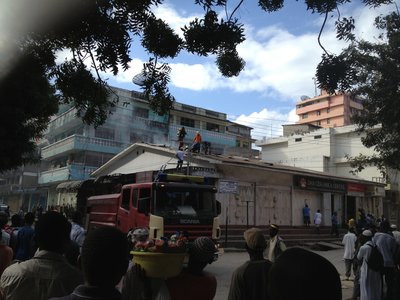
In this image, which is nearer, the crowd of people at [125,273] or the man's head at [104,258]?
the crowd of people at [125,273]

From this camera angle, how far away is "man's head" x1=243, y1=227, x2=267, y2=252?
13.8ft

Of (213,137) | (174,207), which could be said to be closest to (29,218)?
(174,207)

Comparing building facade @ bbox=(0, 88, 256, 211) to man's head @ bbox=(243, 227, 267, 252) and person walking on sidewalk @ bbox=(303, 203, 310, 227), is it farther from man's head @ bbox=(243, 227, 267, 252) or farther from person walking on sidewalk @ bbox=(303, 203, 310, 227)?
man's head @ bbox=(243, 227, 267, 252)

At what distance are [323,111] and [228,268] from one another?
268ft

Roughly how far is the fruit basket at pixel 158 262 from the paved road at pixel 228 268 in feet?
22.7

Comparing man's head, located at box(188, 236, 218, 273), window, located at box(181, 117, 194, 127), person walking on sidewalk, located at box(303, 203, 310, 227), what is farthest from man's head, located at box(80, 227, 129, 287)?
window, located at box(181, 117, 194, 127)

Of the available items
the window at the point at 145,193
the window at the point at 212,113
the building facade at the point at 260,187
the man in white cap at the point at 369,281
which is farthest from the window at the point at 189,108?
the man in white cap at the point at 369,281

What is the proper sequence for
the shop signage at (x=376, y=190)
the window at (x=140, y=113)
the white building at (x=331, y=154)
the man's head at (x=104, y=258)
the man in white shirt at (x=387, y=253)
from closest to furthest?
1. the man's head at (x=104, y=258)
2. the man in white shirt at (x=387, y=253)
3. the shop signage at (x=376, y=190)
4. the white building at (x=331, y=154)
5. the window at (x=140, y=113)

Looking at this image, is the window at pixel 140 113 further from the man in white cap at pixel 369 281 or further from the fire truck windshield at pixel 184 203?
the man in white cap at pixel 369 281

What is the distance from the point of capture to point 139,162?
95.8 ft

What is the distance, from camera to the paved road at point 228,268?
34.4 feet

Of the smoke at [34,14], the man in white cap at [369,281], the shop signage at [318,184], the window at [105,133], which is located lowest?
the man in white cap at [369,281]

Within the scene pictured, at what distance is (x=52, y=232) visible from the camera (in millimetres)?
3014

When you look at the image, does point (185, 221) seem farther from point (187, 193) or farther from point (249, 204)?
point (249, 204)
